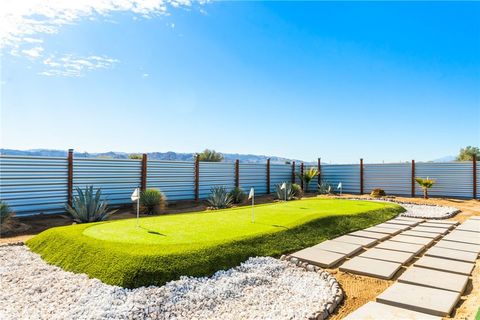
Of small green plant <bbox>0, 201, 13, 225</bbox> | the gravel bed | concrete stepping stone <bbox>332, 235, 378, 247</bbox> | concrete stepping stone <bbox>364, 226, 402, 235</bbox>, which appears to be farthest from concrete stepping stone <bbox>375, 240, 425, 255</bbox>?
small green plant <bbox>0, 201, 13, 225</bbox>

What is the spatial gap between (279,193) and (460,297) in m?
10.2

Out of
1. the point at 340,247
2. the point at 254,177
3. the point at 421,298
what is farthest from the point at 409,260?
the point at 254,177

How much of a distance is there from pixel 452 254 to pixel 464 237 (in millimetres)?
1746

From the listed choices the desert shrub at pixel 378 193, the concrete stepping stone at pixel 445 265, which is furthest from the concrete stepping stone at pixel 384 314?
the desert shrub at pixel 378 193

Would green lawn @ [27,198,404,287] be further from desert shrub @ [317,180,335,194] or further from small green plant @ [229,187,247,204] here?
desert shrub @ [317,180,335,194]

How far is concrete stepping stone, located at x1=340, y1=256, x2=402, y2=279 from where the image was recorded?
4.23m

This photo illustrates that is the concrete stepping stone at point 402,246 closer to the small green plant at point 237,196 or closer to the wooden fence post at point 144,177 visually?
the small green plant at point 237,196

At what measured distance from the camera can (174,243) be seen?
4504 mm

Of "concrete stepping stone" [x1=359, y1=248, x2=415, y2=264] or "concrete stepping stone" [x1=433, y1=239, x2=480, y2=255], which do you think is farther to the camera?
"concrete stepping stone" [x1=433, y1=239, x2=480, y2=255]

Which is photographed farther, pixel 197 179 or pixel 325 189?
pixel 325 189

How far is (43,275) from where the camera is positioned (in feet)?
13.5

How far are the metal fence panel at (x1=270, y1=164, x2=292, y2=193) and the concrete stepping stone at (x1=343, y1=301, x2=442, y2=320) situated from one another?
13407mm

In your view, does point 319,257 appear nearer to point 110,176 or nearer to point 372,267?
point 372,267

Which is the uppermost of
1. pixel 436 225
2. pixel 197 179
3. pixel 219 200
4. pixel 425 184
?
pixel 197 179
